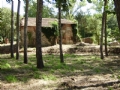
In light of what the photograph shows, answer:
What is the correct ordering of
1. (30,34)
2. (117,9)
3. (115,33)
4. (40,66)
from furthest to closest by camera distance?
1. (30,34)
2. (115,33)
3. (40,66)
4. (117,9)

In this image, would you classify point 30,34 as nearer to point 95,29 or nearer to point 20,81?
point 95,29

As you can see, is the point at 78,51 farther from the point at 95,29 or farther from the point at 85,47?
the point at 95,29

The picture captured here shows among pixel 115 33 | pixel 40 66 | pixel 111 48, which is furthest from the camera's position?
pixel 111 48

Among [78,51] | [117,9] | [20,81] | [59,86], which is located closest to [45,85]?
[59,86]

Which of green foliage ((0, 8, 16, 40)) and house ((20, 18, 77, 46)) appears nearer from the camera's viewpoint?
house ((20, 18, 77, 46))

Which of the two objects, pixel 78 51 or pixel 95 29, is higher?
pixel 95 29

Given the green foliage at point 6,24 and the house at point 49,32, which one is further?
the green foliage at point 6,24

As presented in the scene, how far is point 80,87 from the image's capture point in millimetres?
9258

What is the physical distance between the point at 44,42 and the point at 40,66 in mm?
22909

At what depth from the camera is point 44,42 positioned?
37250 millimetres

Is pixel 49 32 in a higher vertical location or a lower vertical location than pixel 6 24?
lower

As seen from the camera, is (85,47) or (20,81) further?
(85,47)

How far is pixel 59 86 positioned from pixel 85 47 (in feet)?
75.4

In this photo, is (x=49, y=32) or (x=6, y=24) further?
(x=6, y=24)
